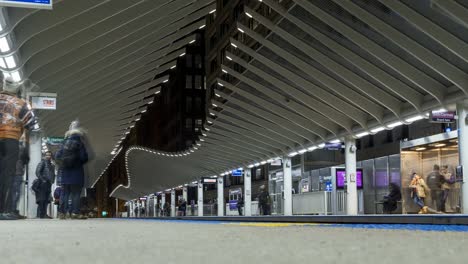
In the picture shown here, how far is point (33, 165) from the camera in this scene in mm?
24266

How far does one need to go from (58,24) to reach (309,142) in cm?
1290

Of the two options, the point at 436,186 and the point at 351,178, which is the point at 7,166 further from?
the point at 436,186

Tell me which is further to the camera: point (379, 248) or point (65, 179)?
point (65, 179)

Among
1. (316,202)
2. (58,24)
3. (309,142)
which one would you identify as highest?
(58,24)

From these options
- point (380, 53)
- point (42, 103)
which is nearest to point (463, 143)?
point (380, 53)

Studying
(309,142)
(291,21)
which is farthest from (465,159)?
(309,142)

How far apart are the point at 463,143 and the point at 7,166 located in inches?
433

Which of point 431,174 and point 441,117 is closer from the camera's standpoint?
point 441,117

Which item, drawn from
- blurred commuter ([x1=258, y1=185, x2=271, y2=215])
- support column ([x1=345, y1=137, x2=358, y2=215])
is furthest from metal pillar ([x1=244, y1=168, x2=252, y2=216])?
support column ([x1=345, y1=137, x2=358, y2=215])

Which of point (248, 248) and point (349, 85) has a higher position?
point (349, 85)

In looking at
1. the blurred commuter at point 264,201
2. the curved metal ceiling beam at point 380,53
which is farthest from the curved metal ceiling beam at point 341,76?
the blurred commuter at point 264,201

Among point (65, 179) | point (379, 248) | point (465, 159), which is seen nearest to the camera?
point (379, 248)

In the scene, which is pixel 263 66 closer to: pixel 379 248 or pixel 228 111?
pixel 228 111

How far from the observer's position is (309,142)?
2431 centimetres
